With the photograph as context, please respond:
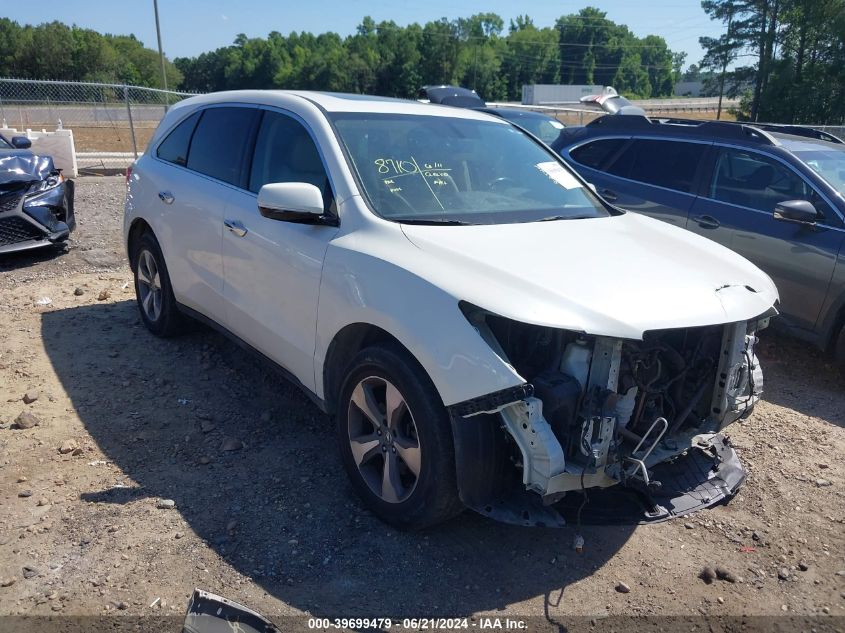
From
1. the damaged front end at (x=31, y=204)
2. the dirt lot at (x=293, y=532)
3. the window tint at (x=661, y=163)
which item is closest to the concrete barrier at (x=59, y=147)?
the damaged front end at (x=31, y=204)

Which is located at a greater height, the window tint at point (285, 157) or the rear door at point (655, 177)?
Result: the window tint at point (285, 157)

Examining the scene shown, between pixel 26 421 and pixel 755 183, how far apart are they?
5.68 meters

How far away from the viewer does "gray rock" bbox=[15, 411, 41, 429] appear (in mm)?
4148

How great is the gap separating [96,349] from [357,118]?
2.91m

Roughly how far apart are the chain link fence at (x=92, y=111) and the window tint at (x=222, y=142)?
12.4 m

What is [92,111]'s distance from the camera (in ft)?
66.8

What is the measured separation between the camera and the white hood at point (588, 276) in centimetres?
268

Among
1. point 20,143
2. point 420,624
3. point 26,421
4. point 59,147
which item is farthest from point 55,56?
point 420,624

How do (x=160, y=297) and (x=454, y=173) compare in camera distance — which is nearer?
(x=454, y=173)

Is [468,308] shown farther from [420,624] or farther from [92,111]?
[92,111]

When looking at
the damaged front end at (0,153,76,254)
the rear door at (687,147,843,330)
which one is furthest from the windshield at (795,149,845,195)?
the damaged front end at (0,153,76,254)

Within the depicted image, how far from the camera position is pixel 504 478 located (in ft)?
9.44

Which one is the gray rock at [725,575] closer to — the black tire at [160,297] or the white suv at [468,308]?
the white suv at [468,308]

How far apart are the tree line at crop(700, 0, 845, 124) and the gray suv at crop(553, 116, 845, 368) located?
3107cm
